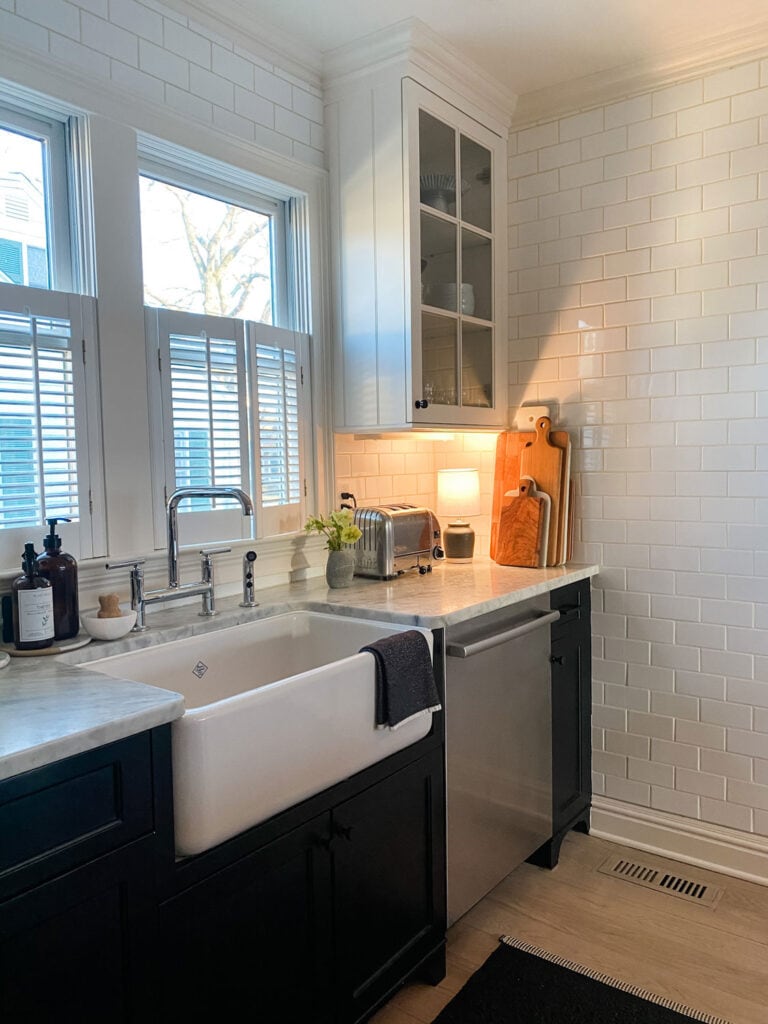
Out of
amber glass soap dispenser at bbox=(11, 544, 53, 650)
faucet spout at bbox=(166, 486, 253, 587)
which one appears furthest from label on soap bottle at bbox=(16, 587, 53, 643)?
faucet spout at bbox=(166, 486, 253, 587)

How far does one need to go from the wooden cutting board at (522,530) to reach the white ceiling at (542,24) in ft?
4.79

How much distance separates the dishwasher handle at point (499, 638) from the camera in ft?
6.70

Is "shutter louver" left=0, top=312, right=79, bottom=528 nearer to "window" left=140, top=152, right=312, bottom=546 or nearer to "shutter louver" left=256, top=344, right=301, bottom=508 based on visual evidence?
"window" left=140, top=152, right=312, bottom=546

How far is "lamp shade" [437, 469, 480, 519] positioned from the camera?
9.62 feet

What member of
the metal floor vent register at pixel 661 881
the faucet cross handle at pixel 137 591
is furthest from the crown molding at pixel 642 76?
the metal floor vent register at pixel 661 881

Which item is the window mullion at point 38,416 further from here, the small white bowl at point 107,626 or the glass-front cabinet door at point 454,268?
the glass-front cabinet door at point 454,268

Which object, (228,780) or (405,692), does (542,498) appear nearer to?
(405,692)

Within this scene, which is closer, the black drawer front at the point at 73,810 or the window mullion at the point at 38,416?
the black drawer front at the point at 73,810

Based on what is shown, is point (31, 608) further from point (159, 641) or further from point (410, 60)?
point (410, 60)

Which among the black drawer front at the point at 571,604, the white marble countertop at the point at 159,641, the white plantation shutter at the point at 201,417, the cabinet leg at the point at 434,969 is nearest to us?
the white marble countertop at the point at 159,641

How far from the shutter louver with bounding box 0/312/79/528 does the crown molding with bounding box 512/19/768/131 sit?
197 centimetres

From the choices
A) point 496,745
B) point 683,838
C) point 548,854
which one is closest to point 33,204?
point 496,745

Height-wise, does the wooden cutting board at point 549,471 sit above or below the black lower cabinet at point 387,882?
above

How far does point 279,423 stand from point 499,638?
986mm
